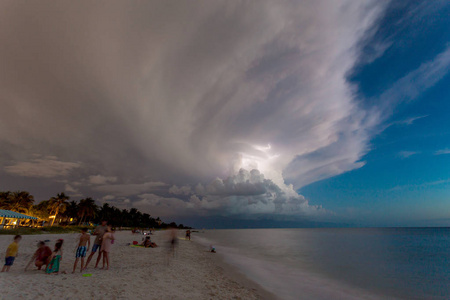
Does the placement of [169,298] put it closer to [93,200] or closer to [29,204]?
[29,204]

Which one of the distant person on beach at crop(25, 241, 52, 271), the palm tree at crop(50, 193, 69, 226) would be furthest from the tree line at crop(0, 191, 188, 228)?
the distant person on beach at crop(25, 241, 52, 271)

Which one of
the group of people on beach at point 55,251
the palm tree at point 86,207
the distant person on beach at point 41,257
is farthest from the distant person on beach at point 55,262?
the palm tree at point 86,207

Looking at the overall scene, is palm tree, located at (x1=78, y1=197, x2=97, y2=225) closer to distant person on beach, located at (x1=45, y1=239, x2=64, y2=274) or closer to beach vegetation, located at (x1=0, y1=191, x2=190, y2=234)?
beach vegetation, located at (x1=0, y1=191, x2=190, y2=234)

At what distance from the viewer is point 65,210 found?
8244cm

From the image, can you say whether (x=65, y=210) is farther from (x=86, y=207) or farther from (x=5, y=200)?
(x=5, y=200)

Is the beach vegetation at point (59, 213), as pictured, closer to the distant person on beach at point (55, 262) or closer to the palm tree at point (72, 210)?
the palm tree at point (72, 210)

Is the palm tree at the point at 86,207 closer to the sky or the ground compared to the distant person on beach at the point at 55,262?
closer to the sky

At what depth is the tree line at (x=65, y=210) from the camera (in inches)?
2650

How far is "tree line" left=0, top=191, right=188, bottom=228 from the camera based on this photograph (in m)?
67.3

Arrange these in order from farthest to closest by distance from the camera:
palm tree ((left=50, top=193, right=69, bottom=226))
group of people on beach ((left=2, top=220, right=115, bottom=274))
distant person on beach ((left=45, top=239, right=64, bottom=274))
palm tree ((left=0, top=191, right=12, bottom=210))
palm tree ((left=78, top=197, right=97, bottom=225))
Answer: palm tree ((left=78, top=197, right=97, bottom=225)), palm tree ((left=50, top=193, right=69, bottom=226)), palm tree ((left=0, top=191, right=12, bottom=210)), distant person on beach ((left=45, top=239, right=64, bottom=274)), group of people on beach ((left=2, top=220, right=115, bottom=274))

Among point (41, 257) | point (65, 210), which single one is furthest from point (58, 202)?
point (41, 257)

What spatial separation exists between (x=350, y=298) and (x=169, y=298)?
12.5 metres

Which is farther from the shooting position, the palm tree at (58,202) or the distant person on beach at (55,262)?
the palm tree at (58,202)

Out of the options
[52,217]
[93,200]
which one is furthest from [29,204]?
[93,200]
